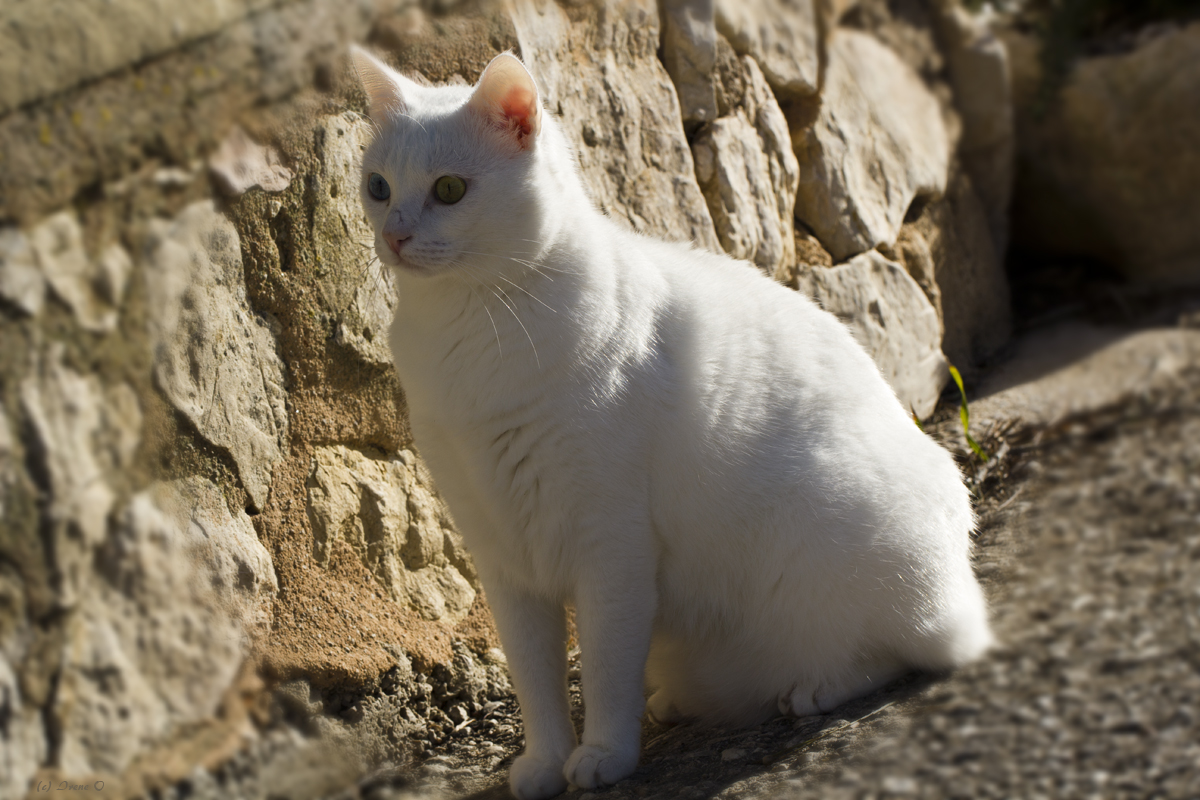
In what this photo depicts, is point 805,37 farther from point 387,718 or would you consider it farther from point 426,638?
point 387,718

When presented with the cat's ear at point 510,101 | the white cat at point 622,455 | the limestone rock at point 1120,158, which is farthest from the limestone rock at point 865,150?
the cat's ear at point 510,101

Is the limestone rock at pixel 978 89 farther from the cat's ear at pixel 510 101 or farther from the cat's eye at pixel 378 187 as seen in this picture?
the cat's eye at pixel 378 187

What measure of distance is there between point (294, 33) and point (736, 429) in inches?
49.9

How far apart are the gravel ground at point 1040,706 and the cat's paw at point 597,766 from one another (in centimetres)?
3

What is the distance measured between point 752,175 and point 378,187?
154 cm

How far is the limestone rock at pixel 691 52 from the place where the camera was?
2.90 meters

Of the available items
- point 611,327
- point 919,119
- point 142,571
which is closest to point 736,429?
point 611,327

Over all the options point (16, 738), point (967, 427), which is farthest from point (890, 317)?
point (16, 738)

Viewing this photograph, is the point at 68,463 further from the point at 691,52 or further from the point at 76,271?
the point at 691,52

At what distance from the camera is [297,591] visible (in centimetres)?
203

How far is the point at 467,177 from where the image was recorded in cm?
181

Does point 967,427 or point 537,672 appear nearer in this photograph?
point 537,672

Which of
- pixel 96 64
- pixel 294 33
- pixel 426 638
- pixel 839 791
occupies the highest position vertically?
pixel 294 33

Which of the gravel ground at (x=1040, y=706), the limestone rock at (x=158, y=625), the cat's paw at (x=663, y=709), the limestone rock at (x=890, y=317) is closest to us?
the gravel ground at (x=1040, y=706)
